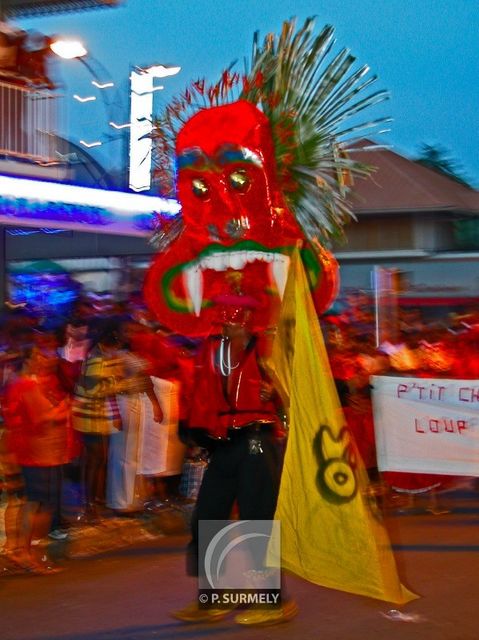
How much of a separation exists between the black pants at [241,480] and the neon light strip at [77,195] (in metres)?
5.45

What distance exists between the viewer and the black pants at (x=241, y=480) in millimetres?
5844

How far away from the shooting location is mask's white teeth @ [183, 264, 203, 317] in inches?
247

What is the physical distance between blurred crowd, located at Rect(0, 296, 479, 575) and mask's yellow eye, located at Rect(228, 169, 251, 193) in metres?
1.32

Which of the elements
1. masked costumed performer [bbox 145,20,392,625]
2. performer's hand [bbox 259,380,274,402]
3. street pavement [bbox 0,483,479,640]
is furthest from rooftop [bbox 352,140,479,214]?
performer's hand [bbox 259,380,274,402]

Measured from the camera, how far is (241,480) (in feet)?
19.3

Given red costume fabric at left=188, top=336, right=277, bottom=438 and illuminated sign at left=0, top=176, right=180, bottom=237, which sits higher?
illuminated sign at left=0, top=176, right=180, bottom=237

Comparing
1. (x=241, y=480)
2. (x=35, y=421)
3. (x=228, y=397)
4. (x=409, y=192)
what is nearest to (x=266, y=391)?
(x=228, y=397)

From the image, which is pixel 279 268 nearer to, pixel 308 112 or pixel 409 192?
pixel 308 112

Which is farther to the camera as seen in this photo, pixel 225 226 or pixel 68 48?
pixel 68 48

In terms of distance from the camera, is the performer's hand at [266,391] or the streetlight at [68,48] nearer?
the performer's hand at [266,391]

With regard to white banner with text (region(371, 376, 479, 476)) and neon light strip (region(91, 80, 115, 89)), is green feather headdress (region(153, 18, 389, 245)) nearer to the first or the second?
white banner with text (region(371, 376, 479, 476))

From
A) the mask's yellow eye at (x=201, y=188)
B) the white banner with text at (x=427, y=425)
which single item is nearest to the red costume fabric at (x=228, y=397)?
the mask's yellow eye at (x=201, y=188)

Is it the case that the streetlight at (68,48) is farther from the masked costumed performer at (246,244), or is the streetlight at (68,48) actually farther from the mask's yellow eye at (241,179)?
the mask's yellow eye at (241,179)

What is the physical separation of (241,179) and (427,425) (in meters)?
3.81
